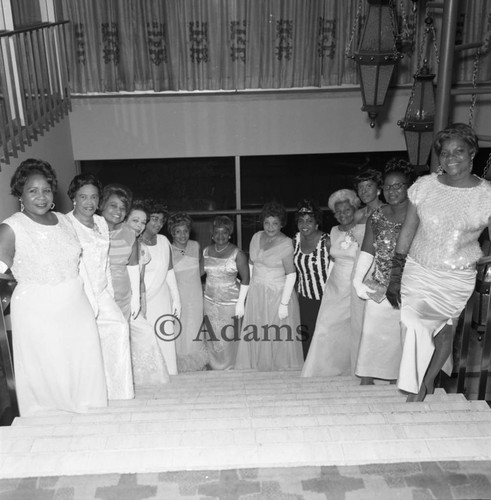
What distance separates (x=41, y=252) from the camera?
2830 millimetres

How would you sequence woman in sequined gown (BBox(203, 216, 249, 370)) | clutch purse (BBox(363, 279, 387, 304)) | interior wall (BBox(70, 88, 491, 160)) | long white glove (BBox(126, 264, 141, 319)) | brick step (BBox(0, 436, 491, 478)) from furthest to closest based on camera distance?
interior wall (BBox(70, 88, 491, 160)), woman in sequined gown (BBox(203, 216, 249, 370)), long white glove (BBox(126, 264, 141, 319)), clutch purse (BBox(363, 279, 387, 304)), brick step (BBox(0, 436, 491, 478))

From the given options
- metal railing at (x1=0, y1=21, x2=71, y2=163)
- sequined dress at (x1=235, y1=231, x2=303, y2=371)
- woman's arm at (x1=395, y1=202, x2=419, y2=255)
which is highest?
metal railing at (x1=0, y1=21, x2=71, y2=163)

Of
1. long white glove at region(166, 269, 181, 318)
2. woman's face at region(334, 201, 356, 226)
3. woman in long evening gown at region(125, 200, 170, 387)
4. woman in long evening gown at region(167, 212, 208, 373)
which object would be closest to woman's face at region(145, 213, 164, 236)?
woman in long evening gown at region(125, 200, 170, 387)

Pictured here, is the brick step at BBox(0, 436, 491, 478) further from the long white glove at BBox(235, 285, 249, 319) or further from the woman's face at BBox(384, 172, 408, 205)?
the long white glove at BBox(235, 285, 249, 319)

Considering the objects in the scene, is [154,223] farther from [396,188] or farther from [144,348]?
[396,188]

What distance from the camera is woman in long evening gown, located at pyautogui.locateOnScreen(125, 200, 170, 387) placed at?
13.4ft

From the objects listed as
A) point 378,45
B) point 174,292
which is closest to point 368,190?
point 378,45

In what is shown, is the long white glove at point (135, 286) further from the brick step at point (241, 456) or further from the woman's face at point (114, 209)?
the brick step at point (241, 456)

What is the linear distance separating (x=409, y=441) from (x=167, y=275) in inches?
105

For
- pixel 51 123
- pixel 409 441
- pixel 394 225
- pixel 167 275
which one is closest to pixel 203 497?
pixel 409 441

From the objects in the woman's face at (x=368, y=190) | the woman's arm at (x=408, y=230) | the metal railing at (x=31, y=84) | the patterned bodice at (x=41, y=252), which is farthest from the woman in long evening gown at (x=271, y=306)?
the metal railing at (x=31, y=84)

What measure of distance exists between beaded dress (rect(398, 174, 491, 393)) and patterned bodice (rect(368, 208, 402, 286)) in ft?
1.32

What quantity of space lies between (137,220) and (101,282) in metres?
0.71

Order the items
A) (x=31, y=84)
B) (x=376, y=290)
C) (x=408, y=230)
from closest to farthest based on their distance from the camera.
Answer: (x=408, y=230)
(x=376, y=290)
(x=31, y=84)
